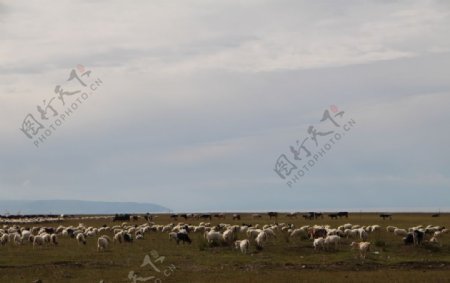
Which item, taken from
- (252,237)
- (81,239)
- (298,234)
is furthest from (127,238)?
(298,234)

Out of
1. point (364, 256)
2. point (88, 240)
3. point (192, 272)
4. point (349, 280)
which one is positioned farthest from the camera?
point (88, 240)

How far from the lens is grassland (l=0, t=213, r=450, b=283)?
2606 cm

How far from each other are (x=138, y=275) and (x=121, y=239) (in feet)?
62.6

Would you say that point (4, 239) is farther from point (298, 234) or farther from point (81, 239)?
point (298, 234)

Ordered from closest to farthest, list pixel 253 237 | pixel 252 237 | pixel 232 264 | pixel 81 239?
1. pixel 232 264
2. pixel 253 237
3. pixel 252 237
4. pixel 81 239

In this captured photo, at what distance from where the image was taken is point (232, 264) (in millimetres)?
30625

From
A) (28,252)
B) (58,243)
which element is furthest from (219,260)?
(58,243)

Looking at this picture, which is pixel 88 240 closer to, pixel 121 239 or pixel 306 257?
pixel 121 239

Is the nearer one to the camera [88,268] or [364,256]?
[88,268]

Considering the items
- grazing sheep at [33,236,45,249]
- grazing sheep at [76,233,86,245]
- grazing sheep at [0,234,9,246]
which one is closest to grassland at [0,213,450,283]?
grazing sheep at [33,236,45,249]

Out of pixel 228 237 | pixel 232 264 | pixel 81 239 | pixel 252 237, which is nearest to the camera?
pixel 232 264

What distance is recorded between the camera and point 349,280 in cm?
2492

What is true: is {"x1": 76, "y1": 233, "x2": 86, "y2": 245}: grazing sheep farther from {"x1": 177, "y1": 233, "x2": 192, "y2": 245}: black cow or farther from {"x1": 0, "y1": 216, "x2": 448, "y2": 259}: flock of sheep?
{"x1": 177, "y1": 233, "x2": 192, "y2": 245}: black cow

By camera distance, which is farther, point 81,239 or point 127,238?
point 127,238
